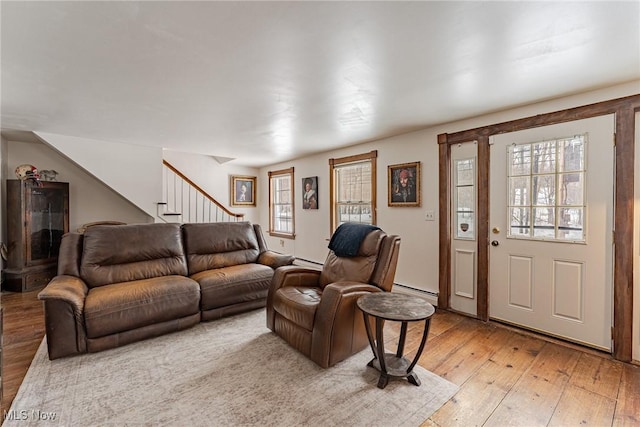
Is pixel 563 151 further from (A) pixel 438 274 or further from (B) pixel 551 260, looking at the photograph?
(A) pixel 438 274

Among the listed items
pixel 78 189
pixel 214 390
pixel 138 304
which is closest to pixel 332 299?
pixel 214 390

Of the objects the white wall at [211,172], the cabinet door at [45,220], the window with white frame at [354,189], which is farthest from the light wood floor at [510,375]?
the white wall at [211,172]

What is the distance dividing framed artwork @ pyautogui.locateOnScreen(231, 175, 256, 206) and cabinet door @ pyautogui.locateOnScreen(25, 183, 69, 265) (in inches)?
110

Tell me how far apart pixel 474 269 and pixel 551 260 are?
0.69 m

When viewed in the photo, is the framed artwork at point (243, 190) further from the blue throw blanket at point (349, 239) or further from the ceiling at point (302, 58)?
the blue throw blanket at point (349, 239)

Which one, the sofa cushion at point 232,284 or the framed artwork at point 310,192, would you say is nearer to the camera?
the sofa cushion at point 232,284

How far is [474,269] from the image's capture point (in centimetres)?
311

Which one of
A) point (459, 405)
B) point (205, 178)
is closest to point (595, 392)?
point (459, 405)

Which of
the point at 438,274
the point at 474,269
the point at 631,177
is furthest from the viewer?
the point at 438,274

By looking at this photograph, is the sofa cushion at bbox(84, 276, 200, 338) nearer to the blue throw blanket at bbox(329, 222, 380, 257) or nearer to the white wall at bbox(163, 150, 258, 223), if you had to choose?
the blue throw blanket at bbox(329, 222, 380, 257)

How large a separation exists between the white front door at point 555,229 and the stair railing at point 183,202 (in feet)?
14.4

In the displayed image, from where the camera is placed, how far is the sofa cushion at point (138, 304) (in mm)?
2275

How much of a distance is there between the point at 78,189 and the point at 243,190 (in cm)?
289

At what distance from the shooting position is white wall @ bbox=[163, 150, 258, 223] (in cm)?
548
